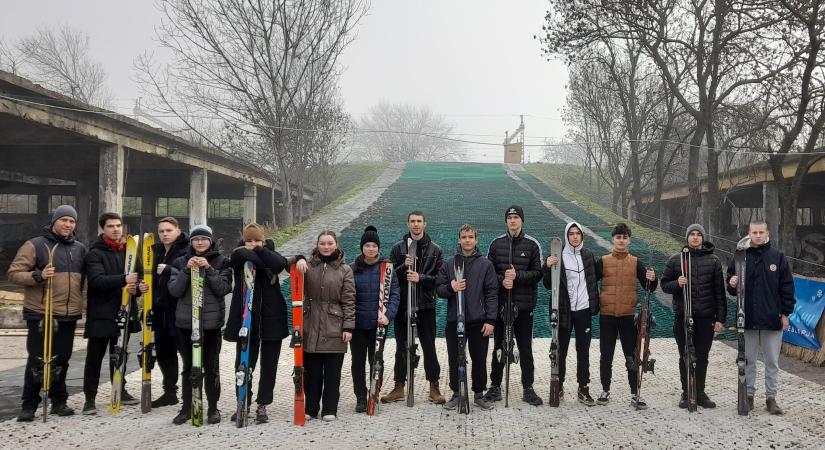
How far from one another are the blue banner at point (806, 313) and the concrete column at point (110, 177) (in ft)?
43.1

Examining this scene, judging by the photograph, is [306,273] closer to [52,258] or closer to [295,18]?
[52,258]

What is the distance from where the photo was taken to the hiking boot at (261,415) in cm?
448

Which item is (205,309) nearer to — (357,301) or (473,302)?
(357,301)

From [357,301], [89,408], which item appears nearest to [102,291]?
[89,408]

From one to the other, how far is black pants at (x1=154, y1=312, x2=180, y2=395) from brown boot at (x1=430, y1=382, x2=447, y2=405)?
220 centimetres

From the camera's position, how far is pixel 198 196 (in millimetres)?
18922

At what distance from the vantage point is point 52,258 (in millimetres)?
4625

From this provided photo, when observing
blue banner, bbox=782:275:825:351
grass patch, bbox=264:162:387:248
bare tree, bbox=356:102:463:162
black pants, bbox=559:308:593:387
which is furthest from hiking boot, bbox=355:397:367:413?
bare tree, bbox=356:102:463:162

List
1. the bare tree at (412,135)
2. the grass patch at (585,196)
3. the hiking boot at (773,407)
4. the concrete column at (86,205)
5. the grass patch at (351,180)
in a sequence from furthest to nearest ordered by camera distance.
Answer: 1. the bare tree at (412,135)
2. the grass patch at (351,180)
3. the concrete column at (86,205)
4. the grass patch at (585,196)
5. the hiking boot at (773,407)

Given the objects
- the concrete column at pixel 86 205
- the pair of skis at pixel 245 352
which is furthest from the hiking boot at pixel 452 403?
the concrete column at pixel 86 205

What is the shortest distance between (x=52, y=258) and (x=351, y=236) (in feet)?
34.2

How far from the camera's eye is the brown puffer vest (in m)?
5.06

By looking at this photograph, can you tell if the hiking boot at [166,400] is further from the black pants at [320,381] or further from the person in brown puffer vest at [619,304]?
the person in brown puffer vest at [619,304]

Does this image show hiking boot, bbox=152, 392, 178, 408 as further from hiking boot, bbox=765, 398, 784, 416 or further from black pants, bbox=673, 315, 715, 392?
hiking boot, bbox=765, 398, 784, 416
